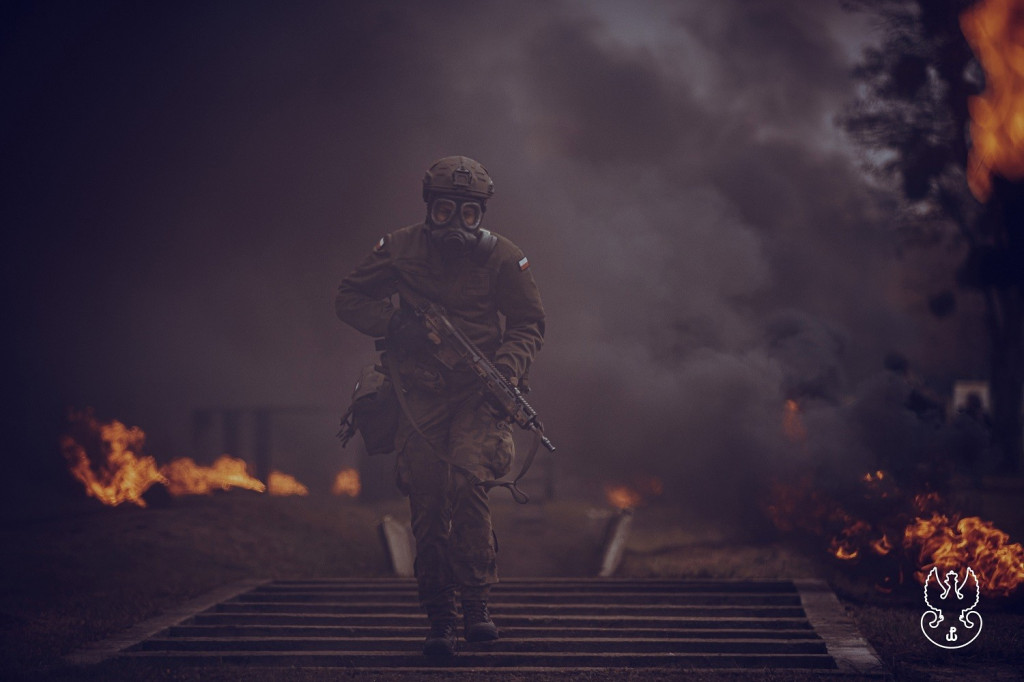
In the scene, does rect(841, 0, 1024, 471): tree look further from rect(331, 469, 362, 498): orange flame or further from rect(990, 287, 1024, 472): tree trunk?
rect(331, 469, 362, 498): orange flame

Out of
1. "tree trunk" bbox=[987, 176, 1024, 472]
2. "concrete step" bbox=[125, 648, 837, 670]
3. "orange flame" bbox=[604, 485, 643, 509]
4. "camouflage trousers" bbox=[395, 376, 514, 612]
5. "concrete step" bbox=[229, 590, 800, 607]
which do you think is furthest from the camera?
"tree trunk" bbox=[987, 176, 1024, 472]

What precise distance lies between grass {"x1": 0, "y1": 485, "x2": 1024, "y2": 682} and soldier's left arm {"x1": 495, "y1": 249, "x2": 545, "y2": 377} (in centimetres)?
180

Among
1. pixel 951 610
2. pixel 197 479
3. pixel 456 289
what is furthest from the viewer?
pixel 197 479

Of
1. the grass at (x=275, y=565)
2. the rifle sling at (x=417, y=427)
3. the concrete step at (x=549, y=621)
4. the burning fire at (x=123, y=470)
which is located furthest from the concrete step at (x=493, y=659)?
the burning fire at (x=123, y=470)

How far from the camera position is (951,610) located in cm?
620

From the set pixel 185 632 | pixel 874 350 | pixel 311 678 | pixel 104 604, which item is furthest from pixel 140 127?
pixel 874 350

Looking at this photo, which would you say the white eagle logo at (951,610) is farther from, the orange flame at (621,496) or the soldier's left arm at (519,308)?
the orange flame at (621,496)

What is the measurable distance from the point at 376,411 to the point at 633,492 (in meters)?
8.61

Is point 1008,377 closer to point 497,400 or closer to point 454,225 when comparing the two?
point 497,400

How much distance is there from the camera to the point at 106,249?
57.9 ft

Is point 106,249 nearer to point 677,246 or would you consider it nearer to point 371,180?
point 371,180

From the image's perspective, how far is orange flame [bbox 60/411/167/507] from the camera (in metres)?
10.8

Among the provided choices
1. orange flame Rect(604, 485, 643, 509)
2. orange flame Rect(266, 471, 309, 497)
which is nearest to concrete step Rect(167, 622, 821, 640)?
orange flame Rect(604, 485, 643, 509)

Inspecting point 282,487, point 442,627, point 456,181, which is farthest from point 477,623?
point 282,487
